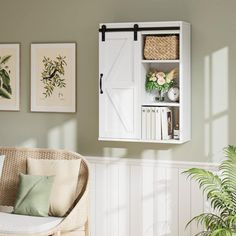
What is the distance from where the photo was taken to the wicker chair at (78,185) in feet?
16.2

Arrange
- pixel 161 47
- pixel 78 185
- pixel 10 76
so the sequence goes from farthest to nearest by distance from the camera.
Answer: pixel 10 76 < pixel 78 185 < pixel 161 47

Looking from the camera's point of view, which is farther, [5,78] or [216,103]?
[5,78]

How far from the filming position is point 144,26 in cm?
491

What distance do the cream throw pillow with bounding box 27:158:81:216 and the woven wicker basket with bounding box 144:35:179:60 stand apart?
1015mm

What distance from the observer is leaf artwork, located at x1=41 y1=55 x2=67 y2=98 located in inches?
214

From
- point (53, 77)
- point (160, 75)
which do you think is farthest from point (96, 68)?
point (160, 75)

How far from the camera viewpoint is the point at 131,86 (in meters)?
4.96

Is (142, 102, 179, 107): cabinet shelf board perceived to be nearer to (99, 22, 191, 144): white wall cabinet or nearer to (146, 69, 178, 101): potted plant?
(99, 22, 191, 144): white wall cabinet

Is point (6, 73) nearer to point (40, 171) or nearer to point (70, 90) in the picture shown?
point (70, 90)

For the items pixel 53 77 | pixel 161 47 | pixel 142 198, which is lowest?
pixel 142 198

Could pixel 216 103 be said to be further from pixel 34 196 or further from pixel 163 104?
pixel 34 196

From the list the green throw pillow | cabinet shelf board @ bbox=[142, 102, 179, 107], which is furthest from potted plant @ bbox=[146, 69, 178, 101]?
the green throw pillow

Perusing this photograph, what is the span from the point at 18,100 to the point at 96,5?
108 cm

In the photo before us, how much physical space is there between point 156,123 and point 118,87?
0.40 m
